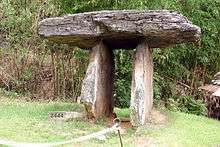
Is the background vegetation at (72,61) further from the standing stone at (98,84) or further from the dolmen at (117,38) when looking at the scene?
the dolmen at (117,38)

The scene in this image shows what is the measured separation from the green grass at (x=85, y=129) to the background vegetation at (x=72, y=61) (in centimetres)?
302

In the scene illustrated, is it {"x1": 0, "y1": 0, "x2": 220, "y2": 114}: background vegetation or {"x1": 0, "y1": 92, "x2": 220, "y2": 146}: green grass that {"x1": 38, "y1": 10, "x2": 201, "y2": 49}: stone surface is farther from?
{"x1": 0, "y1": 0, "x2": 220, "y2": 114}: background vegetation

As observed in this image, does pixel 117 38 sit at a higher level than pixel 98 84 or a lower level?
higher

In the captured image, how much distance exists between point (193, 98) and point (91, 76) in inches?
249

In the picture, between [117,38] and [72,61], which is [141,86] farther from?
[72,61]

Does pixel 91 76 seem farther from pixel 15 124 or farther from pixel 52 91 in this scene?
pixel 52 91

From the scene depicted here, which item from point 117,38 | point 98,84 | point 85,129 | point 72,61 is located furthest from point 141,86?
point 72,61

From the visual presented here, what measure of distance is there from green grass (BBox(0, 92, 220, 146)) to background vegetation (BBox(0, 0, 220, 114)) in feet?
9.90

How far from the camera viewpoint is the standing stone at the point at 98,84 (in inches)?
412

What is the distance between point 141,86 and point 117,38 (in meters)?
1.17

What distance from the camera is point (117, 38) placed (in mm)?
10961

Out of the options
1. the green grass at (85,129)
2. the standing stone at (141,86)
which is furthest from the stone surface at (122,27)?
the green grass at (85,129)

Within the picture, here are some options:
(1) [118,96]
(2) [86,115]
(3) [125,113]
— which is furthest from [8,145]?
(1) [118,96]

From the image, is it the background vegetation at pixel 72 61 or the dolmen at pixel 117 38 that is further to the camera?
the background vegetation at pixel 72 61
